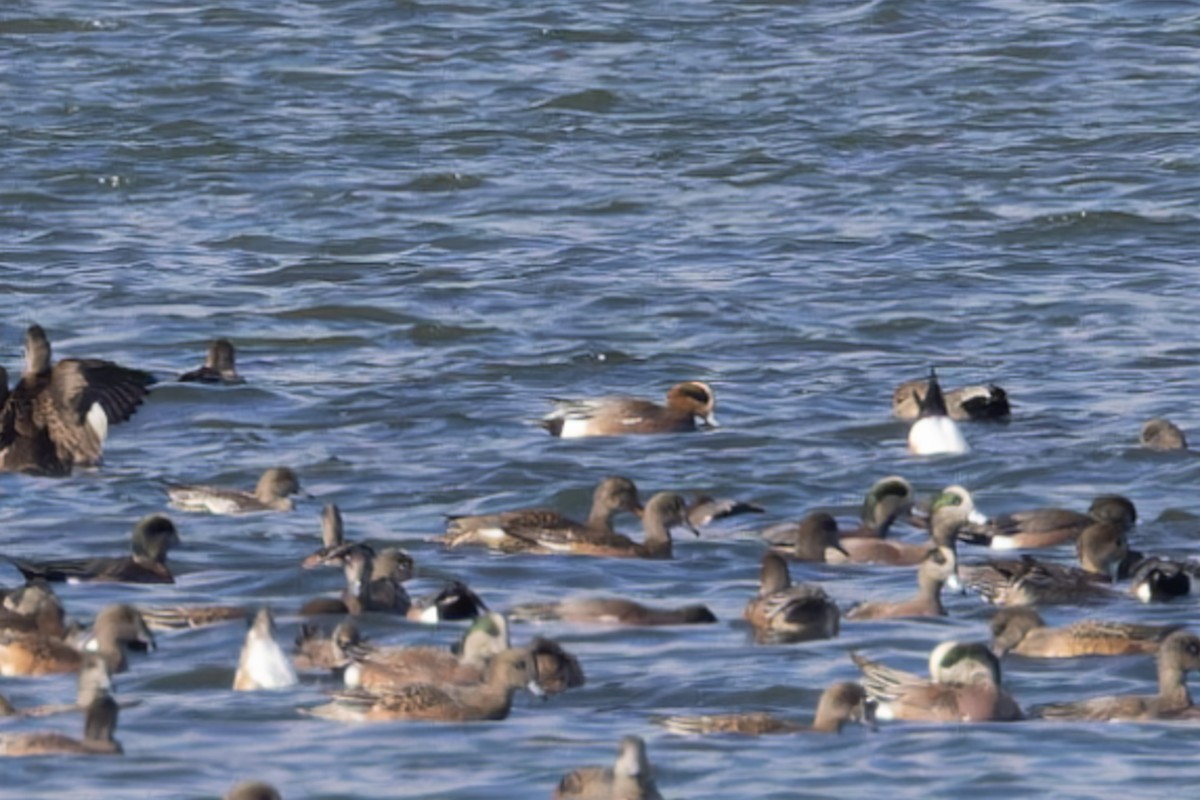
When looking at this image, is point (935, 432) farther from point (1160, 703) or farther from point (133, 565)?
point (1160, 703)

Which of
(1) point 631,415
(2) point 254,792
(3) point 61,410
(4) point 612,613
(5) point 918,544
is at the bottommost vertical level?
(5) point 918,544

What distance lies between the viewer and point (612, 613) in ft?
48.4

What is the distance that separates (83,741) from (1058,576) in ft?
16.7

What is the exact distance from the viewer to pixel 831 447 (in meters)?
19.4

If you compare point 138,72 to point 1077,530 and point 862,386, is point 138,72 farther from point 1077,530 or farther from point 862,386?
point 1077,530

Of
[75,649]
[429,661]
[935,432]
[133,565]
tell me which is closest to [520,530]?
[133,565]

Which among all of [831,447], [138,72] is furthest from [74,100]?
[831,447]

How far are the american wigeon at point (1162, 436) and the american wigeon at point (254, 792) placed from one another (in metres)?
8.67

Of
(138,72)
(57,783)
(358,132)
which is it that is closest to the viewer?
(57,783)

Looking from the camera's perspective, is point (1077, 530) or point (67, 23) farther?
point (67, 23)

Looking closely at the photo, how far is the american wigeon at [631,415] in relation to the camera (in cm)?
1947

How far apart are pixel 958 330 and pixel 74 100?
13168mm

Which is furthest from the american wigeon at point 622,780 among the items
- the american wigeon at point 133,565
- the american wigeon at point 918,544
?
the american wigeon at point 918,544

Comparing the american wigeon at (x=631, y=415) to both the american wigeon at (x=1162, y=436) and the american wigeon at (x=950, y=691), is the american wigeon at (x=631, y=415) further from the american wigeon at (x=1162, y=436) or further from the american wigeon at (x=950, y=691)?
the american wigeon at (x=950, y=691)
